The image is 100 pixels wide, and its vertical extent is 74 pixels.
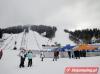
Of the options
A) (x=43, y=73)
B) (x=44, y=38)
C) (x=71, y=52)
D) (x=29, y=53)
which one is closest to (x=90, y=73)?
(x=43, y=73)

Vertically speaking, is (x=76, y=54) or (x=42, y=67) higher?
(x=76, y=54)

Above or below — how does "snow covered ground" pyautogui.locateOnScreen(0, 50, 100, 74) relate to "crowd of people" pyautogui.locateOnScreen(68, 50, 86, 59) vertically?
below

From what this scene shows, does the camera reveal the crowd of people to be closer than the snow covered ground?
No

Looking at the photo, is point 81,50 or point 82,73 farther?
point 81,50

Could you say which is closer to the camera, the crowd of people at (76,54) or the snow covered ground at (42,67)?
the snow covered ground at (42,67)

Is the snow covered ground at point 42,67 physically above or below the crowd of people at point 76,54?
below

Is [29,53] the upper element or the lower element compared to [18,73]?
upper

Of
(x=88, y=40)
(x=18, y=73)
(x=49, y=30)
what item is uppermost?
(x=49, y=30)

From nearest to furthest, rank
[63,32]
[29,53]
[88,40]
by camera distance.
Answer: [29,53], [88,40], [63,32]

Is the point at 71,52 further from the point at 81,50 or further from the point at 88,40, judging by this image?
the point at 88,40

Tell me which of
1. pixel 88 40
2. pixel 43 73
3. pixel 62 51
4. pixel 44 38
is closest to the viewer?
pixel 43 73

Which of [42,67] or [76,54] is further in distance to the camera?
[76,54]

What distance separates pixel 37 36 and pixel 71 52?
4005 cm

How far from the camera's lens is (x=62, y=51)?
2256cm
